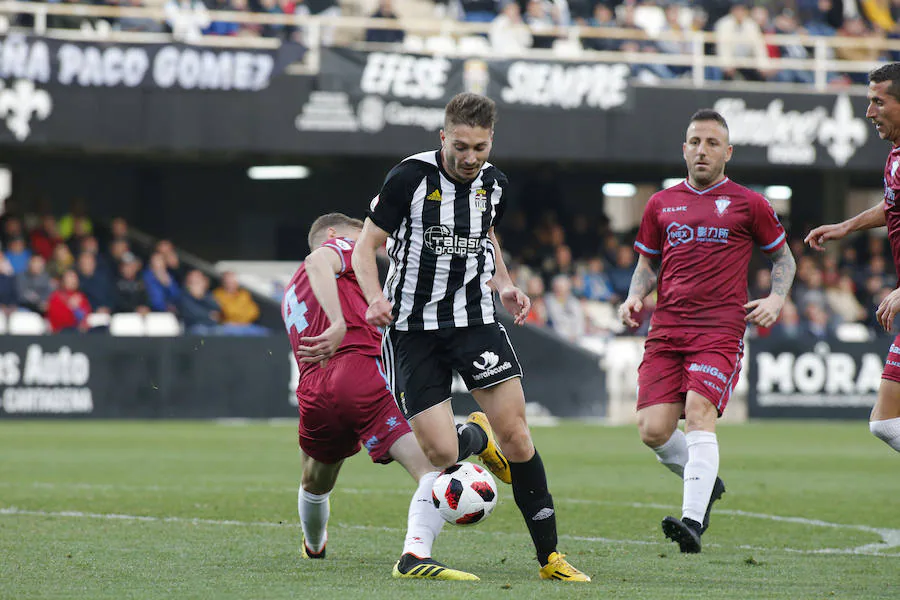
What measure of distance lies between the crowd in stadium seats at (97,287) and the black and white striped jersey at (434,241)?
518 inches

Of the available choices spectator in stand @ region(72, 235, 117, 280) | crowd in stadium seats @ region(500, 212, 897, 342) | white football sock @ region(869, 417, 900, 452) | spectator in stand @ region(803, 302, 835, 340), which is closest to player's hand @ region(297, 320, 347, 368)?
white football sock @ region(869, 417, 900, 452)

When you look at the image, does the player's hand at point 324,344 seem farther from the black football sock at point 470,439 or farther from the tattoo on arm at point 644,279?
the tattoo on arm at point 644,279

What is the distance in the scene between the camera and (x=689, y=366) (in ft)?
24.1

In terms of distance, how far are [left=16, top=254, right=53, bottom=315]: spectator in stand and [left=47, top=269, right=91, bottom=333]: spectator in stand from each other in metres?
0.13

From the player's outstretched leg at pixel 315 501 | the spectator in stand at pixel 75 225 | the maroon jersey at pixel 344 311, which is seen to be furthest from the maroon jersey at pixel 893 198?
the spectator in stand at pixel 75 225

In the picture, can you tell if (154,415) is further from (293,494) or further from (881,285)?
(881,285)

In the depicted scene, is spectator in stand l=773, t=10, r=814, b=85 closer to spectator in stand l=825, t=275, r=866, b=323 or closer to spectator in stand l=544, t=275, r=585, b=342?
spectator in stand l=825, t=275, r=866, b=323

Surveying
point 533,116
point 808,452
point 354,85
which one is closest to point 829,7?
point 533,116

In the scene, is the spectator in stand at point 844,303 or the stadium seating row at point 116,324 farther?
the spectator in stand at point 844,303

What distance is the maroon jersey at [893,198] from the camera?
21.1 ft

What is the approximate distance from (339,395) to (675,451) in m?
2.16

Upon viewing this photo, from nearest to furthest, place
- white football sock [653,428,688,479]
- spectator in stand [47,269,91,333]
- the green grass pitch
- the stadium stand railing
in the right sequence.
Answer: the green grass pitch, white football sock [653,428,688,479], spectator in stand [47,269,91,333], the stadium stand railing

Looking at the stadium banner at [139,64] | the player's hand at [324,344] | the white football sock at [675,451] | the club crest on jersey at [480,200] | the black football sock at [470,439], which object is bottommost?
the white football sock at [675,451]

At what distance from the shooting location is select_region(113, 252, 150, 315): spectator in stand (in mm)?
19500
